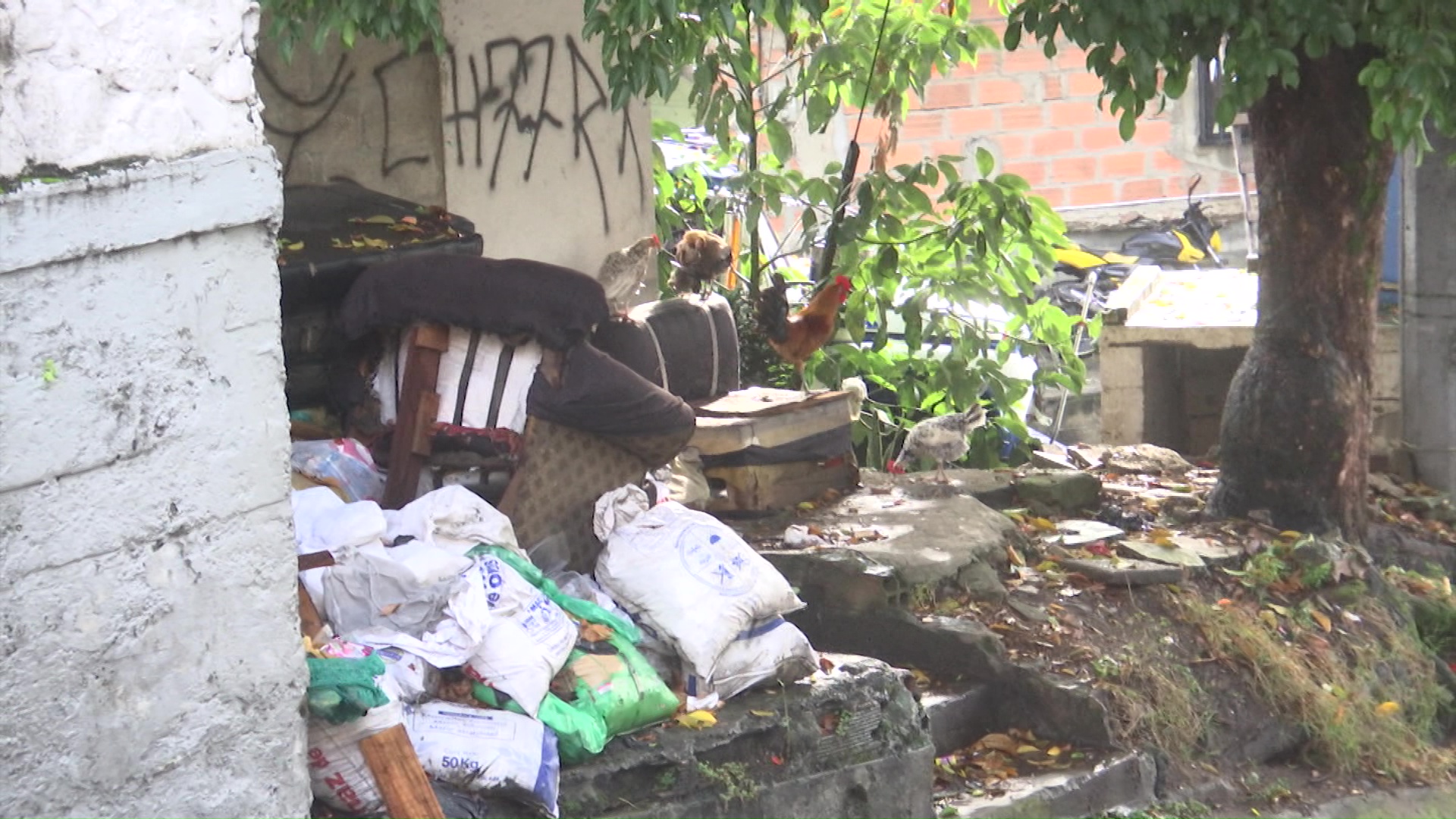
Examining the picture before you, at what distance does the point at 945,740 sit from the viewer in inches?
229

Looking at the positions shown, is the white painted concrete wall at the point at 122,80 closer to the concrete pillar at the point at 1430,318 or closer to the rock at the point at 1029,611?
the rock at the point at 1029,611

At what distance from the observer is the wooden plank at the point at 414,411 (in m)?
4.89

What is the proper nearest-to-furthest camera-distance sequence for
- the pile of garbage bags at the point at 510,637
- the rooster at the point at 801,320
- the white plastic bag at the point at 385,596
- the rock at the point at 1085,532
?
the pile of garbage bags at the point at 510,637, the white plastic bag at the point at 385,596, the rock at the point at 1085,532, the rooster at the point at 801,320

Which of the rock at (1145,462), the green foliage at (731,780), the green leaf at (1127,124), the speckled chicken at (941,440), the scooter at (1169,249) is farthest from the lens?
the scooter at (1169,249)

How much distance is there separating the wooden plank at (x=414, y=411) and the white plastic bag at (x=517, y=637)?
2.73ft

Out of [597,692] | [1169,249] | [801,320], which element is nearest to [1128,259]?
[1169,249]

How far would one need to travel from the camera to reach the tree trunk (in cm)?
693

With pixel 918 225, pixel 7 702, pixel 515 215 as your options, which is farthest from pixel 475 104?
pixel 7 702

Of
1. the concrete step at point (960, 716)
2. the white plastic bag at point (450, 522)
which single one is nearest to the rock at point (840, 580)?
the concrete step at point (960, 716)

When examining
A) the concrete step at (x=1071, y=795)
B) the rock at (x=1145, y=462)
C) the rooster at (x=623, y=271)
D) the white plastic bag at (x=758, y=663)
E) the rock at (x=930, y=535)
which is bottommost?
the concrete step at (x=1071, y=795)

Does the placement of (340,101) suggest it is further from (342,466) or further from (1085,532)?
(1085,532)

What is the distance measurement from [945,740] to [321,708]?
2.89 meters

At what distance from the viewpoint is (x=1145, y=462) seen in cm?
870

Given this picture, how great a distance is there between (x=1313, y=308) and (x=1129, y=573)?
4.87 ft
